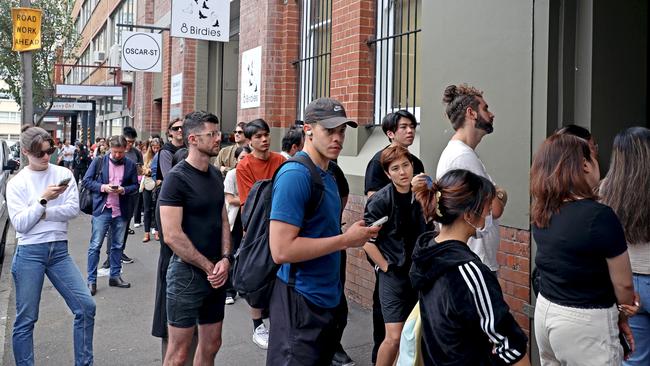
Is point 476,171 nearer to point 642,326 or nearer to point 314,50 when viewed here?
point 642,326

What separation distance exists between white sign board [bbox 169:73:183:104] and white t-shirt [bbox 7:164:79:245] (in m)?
9.77

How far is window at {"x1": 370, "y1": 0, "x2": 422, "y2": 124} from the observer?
23.3 feet

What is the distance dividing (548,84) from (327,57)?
179 inches

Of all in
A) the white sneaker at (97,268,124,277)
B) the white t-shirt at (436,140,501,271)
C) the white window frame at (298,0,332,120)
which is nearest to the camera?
the white t-shirt at (436,140,501,271)

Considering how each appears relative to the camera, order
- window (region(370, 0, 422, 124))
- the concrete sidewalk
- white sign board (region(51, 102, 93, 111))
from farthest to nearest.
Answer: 1. white sign board (region(51, 102, 93, 111))
2. window (region(370, 0, 422, 124))
3. the concrete sidewalk

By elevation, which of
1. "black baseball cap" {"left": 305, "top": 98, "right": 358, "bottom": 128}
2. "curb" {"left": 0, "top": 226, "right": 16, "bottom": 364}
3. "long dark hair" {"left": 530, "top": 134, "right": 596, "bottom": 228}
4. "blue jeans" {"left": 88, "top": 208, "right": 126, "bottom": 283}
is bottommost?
"curb" {"left": 0, "top": 226, "right": 16, "bottom": 364}

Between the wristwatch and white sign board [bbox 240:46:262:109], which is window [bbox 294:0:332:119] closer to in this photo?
white sign board [bbox 240:46:262:109]

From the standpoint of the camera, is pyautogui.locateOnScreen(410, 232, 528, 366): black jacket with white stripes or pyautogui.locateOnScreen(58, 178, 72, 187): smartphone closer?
pyautogui.locateOnScreen(410, 232, 528, 366): black jacket with white stripes

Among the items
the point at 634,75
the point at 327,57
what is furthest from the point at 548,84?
the point at 327,57

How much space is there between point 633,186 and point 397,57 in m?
4.32

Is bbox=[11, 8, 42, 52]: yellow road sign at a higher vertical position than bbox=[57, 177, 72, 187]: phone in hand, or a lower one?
higher

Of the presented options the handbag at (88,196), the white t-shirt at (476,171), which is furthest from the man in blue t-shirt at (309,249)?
the handbag at (88,196)

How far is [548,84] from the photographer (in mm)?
4637

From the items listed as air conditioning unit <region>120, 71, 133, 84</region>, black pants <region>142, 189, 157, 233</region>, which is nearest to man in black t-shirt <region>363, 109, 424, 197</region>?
black pants <region>142, 189, 157, 233</region>
